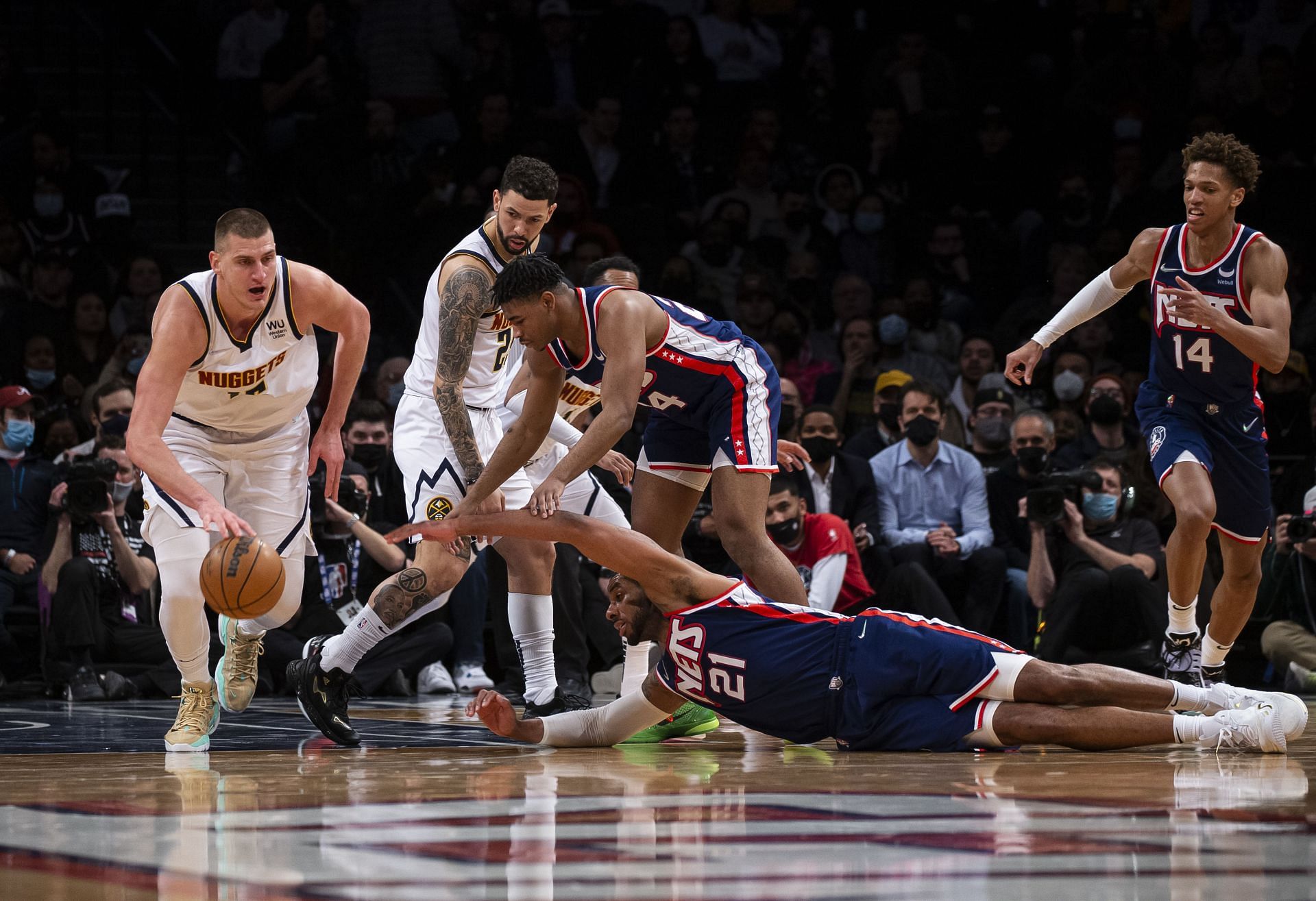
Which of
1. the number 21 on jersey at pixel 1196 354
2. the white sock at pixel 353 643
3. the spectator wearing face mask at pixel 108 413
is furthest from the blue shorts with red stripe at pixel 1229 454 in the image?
the spectator wearing face mask at pixel 108 413

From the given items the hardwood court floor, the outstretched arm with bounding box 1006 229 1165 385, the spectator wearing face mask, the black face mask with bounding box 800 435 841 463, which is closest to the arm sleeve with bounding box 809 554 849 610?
the black face mask with bounding box 800 435 841 463

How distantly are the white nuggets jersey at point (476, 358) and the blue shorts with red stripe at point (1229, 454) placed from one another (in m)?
2.54

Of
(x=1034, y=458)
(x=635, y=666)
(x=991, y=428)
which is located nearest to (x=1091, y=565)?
(x=1034, y=458)

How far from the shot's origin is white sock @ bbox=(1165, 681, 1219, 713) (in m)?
4.70

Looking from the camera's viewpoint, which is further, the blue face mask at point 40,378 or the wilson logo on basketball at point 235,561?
the blue face mask at point 40,378

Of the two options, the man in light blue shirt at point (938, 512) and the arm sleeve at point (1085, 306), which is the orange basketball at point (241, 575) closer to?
the arm sleeve at point (1085, 306)

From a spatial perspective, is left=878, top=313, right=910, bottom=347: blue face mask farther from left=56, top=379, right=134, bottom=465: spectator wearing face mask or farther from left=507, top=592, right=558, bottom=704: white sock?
left=507, top=592, right=558, bottom=704: white sock

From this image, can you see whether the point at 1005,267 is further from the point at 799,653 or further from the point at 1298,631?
the point at 799,653

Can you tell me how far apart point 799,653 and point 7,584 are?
5.30 meters

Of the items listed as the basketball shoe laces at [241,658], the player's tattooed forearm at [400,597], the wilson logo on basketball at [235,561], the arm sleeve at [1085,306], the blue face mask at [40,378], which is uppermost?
the blue face mask at [40,378]

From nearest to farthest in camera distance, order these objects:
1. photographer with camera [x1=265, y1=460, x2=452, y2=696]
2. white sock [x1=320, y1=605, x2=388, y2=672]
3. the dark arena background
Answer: the dark arena background < white sock [x1=320, y1=605, x2=388, y2=672] < photographer with camera [x1=265, y1=460, x2=452, y2=696]

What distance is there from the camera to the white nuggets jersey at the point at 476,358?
618 centimetres

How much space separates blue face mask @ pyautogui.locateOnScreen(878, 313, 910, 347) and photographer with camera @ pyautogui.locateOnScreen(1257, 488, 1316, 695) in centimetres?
284

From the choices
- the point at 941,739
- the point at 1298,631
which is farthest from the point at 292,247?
the point at 941,739
